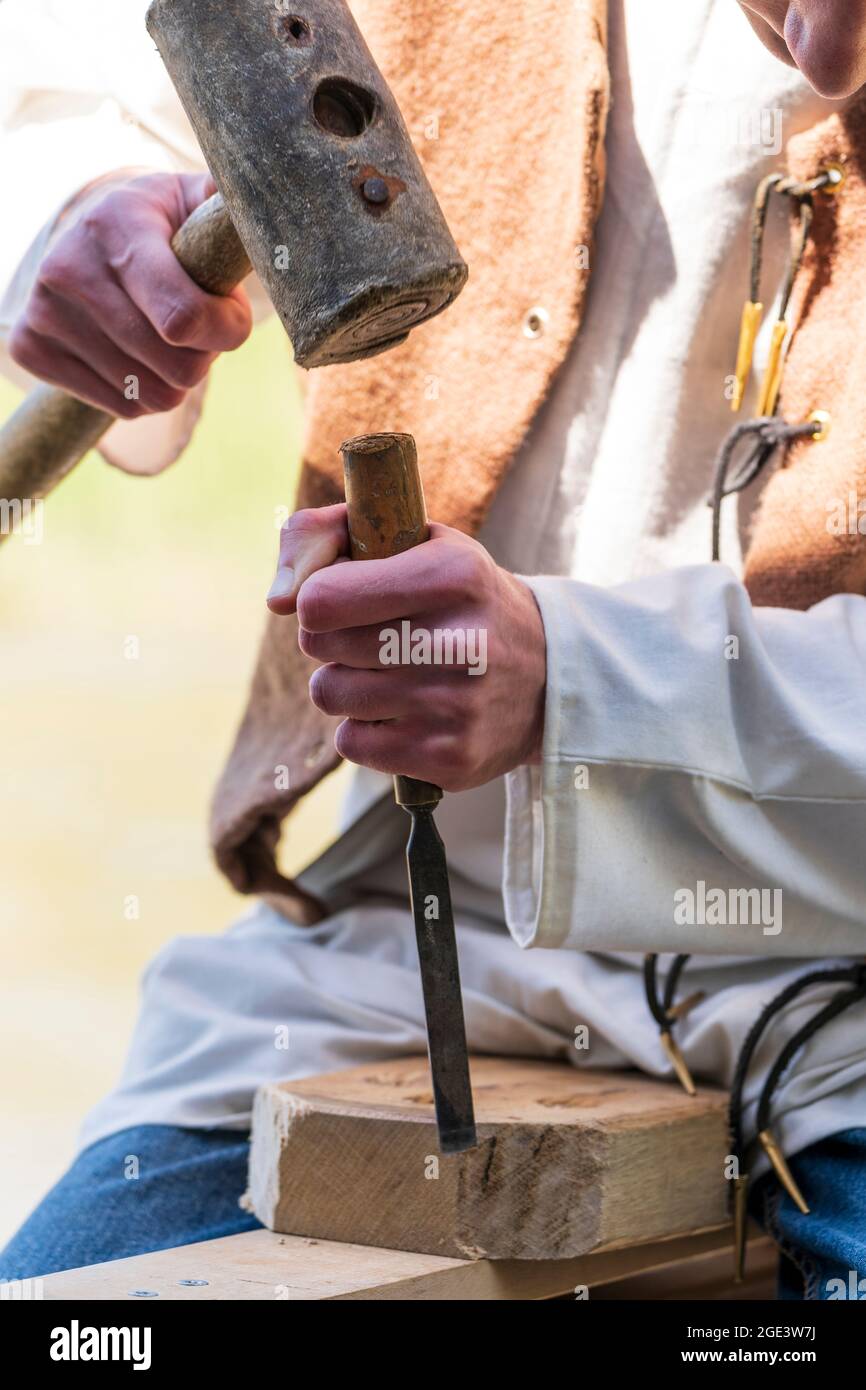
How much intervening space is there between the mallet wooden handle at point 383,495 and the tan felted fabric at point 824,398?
36 cm

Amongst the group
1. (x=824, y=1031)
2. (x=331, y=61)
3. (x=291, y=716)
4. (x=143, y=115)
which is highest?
(x=143, y=115)

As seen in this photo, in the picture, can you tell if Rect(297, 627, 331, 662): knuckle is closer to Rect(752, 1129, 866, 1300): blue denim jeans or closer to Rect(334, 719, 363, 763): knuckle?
Rect(334, 719, 363, 763): knuckle

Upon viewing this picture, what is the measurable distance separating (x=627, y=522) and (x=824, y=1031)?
425 millimetres

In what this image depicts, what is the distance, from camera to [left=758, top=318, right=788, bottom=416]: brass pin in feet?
3.40

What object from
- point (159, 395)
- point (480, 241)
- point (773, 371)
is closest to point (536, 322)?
point (480, 241)

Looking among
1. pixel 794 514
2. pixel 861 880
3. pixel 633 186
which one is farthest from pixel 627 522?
pixel 861 880

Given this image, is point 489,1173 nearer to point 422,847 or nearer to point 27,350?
point 422,847

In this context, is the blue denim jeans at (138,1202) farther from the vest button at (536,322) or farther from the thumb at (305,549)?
the vest button at (536,322)

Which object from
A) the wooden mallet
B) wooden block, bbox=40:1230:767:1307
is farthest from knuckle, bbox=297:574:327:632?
wooden block, bbox=40:1230:767:1307

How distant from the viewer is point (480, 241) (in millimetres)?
1175

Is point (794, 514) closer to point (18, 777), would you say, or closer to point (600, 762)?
point (600, 762)

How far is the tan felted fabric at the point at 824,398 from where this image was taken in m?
1.00

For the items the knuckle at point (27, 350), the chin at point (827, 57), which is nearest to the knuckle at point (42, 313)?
the knuckle at point (27, 350)

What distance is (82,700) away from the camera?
191 inches
